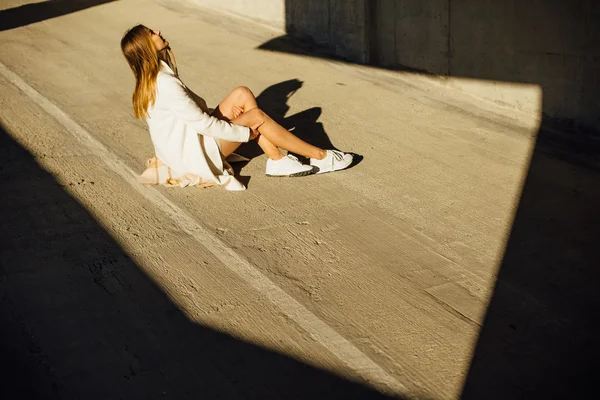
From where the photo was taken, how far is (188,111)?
6457 millimetres

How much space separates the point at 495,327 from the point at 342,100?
4.98 m

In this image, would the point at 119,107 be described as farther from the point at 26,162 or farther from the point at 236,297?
the point at 236,297

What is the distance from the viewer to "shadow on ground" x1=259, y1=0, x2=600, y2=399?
14.5 feet

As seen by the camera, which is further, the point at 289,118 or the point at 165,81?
the point at 289,118

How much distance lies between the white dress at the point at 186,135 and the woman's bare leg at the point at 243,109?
248 mm

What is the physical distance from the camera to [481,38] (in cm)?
897

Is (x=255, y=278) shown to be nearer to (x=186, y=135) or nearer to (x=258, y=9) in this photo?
(x=186, y=135)

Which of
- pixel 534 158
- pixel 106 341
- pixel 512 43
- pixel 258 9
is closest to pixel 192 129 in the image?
pixel 106 341

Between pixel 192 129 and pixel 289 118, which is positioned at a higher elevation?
pixel 192 129

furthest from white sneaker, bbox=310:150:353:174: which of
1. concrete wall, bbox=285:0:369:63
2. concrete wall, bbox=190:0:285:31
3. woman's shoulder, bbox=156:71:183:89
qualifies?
concrete wall, bbox=190:0:285:31

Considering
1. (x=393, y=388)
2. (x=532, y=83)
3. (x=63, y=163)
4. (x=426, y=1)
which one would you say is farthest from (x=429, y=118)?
(x=393, y=388)

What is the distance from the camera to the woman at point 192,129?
643 centimetres

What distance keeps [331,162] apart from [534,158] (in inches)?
75.3

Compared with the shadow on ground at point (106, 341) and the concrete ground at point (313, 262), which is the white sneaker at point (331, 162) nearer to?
the concrete ground at point (313, 262)
